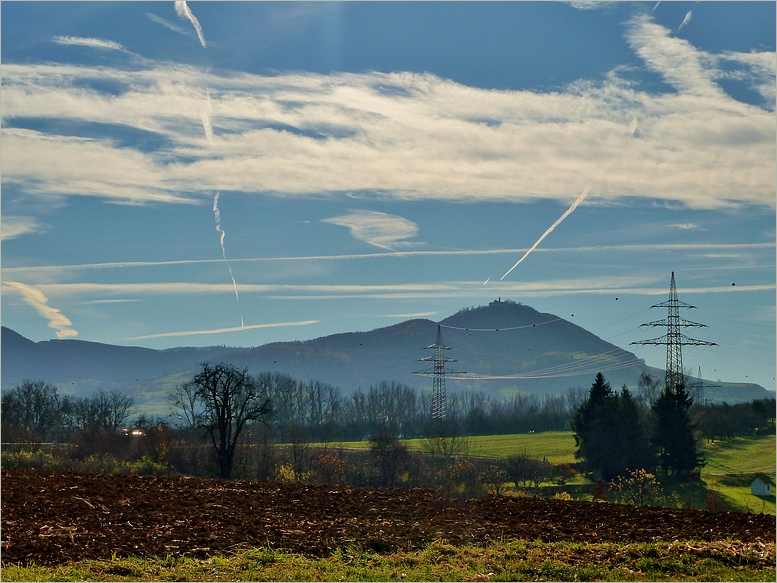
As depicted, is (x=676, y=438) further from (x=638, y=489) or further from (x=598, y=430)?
(x=638, y=489)

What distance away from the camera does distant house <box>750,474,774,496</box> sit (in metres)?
54.6

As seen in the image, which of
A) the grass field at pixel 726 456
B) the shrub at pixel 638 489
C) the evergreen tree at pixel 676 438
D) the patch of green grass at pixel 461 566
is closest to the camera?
the patch of green grass at pixel 461 566

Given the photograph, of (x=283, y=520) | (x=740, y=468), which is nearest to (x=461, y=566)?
(x=283, y=520)

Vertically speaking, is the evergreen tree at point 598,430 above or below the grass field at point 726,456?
above

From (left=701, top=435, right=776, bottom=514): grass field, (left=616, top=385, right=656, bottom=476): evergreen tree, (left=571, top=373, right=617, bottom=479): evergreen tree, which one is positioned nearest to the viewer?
(left=701, top=435, right=776, bottom=514): grass field

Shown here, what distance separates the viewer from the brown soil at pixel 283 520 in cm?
1564

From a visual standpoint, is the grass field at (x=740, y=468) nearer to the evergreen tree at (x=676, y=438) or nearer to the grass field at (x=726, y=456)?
the grass field at (x=726, y=456)

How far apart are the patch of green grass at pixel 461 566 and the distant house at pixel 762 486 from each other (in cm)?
4470

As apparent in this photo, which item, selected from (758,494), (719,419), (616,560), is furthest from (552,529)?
(719,419)

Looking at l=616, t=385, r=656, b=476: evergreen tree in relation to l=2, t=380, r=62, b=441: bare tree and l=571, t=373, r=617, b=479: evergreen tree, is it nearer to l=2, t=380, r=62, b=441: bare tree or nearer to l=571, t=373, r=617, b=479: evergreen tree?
l=571, t=373, r=617, b=479: evergreen tree

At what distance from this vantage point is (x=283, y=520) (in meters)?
18.2

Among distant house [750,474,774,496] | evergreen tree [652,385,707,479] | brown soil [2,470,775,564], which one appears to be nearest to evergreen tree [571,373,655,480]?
evergreen tree [652,385,707,479]

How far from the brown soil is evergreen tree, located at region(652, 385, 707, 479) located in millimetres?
41568

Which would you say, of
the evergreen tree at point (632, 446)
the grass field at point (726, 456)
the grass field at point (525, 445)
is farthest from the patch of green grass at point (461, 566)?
the grass field at point (525, 445)
